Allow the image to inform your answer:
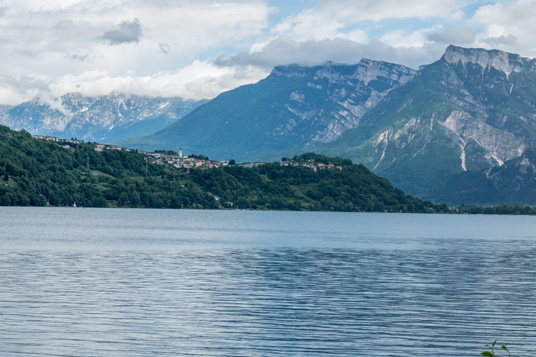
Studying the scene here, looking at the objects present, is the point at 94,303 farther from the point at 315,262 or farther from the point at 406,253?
the point at 406,253

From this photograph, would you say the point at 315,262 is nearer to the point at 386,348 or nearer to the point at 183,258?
the point at 183,258

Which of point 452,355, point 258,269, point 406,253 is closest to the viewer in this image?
point 452,355

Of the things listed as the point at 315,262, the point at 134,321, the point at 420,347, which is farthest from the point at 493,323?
the point at 315,262

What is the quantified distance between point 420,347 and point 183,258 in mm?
58534

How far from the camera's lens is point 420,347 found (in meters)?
39.7

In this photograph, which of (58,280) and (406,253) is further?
(406,253)

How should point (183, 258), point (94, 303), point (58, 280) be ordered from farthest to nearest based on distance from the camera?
1. point (183, 258)
2. point (58, 280)
3. point (94, 303)

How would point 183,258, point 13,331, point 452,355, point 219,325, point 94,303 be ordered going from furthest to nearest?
1. point 183,258
2. point 94,303
3. point 219,325
4. point 13,331
5. point 452,355

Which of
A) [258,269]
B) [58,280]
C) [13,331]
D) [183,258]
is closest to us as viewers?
[13,331]

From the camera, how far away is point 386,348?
39.3 meters

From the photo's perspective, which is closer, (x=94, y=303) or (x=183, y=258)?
(x=94, y=303)

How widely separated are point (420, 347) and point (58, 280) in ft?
126

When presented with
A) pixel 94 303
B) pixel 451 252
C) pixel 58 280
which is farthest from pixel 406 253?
pixel 94 303

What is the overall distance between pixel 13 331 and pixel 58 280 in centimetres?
2485
